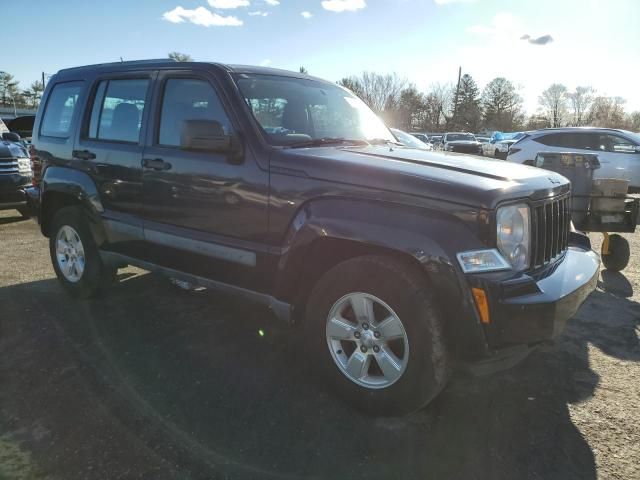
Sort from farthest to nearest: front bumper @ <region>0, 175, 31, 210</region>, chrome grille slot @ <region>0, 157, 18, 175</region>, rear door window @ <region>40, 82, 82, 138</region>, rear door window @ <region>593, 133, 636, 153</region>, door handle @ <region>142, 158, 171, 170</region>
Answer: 1. rear door window @ <region>593, 133, 636, 153</region>
2. chrome grille slot @ <region>0, 157, 18, 175</region>
3. front bumper @ <region>0, 175, 31, 210</region>
4. rear door window @ <region>40, 82, 82, 138</region>
5. door handle @ <region>142, 158, 171, 170</region>

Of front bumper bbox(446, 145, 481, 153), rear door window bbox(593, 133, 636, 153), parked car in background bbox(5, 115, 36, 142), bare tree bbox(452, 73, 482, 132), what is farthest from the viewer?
bare tree bbox(452, 73, 482, 132)

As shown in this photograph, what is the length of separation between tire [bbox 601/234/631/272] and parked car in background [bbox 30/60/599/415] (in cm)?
287

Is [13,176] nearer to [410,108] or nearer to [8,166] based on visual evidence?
[8,166]

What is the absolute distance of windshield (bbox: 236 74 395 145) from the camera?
326 cm

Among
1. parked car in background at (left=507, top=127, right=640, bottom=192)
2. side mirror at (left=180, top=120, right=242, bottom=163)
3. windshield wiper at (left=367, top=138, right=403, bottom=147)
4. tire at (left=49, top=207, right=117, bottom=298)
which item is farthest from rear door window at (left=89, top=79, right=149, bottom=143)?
parked car in background at (left=507, top=127, right=640, bottom=192)

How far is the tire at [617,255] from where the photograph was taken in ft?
18.7

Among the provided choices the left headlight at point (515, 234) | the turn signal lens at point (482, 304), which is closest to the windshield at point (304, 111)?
the left headlight at point (515, 234)

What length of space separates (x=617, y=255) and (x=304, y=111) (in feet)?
14.4

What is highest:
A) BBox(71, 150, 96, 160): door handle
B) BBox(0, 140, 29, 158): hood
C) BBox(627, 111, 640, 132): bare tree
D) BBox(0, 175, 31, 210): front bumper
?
BBox(627, 111, 640, 132): bare tree

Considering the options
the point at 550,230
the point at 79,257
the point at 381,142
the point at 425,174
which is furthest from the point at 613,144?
the point at 79,257

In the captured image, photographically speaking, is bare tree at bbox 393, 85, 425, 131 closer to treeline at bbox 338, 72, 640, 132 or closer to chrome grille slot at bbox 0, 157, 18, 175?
treeline at bbox 338, 72, 640, 132

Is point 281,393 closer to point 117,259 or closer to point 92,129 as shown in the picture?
point 117,259

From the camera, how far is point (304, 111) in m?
3.59

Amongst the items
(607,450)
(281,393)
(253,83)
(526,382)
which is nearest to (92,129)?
(253,83)
